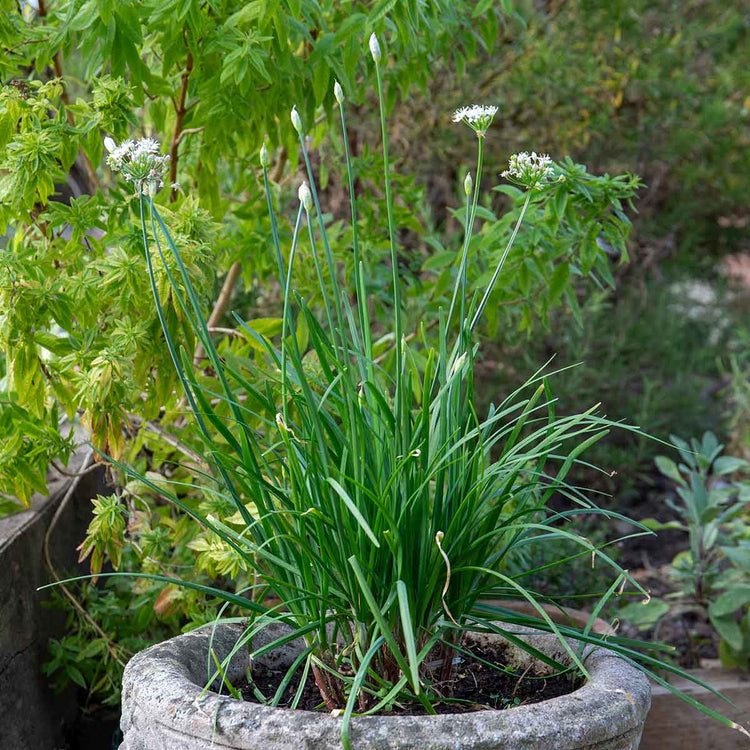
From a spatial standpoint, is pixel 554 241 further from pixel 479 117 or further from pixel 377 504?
pixel 377 504

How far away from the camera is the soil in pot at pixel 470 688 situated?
1.40 m

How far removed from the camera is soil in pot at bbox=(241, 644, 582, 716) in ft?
4.58

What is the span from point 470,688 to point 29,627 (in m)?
1.11

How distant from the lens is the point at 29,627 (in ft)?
6.76

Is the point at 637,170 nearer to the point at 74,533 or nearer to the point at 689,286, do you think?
the point at 689,286

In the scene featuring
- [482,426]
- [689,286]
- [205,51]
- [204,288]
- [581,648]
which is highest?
[205,51]

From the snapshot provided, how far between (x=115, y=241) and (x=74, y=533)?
3.31 ft

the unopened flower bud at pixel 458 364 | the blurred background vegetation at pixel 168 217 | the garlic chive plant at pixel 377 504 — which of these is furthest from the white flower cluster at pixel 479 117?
the blurred background vegetation at pixel 168 217

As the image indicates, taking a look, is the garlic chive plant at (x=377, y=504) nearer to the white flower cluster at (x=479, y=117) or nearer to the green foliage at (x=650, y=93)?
the white flower cluster at (x=479, y=117)

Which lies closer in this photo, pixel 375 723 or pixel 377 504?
pixel 375 723

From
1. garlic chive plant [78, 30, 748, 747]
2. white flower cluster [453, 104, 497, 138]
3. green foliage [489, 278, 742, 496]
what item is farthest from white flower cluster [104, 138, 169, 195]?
green foliage [489, 278, 742, 496]

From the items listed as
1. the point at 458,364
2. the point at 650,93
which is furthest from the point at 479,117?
the point at 650,93

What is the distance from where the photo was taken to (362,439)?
4.54ft

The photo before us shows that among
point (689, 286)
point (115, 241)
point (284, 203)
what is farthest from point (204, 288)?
point (689, 286)
